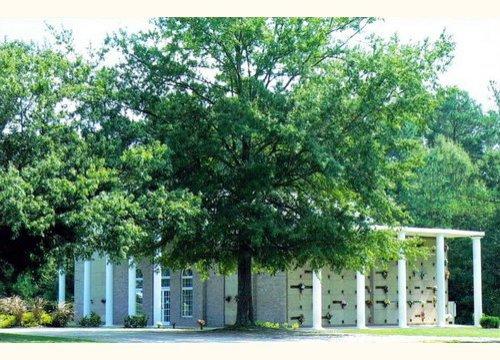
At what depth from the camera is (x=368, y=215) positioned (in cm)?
3014

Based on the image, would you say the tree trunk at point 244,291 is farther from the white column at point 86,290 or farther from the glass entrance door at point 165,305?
the white column at point 86,290

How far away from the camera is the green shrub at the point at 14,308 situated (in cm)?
3853

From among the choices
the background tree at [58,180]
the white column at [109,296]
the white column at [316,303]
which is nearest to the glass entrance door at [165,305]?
the white column at [109,296]

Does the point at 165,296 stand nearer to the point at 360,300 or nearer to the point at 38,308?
the point at 38,308

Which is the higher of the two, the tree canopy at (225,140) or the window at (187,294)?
the tree canopy at (225,140)

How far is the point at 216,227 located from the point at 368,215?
5.07 metres

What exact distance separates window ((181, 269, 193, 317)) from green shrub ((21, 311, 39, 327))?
263 inches

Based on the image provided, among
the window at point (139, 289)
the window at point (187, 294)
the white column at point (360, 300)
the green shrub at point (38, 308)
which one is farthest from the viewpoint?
the window at point (139, 289)

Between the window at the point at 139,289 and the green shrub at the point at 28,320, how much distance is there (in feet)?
18.6

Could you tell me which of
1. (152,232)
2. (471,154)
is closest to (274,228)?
(152,232)

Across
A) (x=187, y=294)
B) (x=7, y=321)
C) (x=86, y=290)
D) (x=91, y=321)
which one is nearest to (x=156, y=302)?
(x=187, y=294)

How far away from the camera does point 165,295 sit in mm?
43031

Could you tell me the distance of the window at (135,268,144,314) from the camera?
42959 millimetres

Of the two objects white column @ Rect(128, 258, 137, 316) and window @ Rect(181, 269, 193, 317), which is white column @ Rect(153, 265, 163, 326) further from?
window @ Rect(181, 269, 193, 317)
